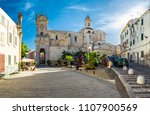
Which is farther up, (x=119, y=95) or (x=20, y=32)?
(x=20, y=32)

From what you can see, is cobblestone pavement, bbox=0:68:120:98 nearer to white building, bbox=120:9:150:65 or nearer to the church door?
white building, bbox=120:9:150:65

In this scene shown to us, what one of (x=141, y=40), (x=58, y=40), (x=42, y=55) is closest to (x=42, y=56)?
(x=42, y=55)

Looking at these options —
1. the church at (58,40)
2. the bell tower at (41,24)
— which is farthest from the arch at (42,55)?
the bell tower at (41,24)

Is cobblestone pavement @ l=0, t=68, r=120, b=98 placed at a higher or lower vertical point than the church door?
lower

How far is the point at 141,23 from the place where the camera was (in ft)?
78.2

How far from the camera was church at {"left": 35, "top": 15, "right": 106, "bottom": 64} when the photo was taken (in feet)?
151

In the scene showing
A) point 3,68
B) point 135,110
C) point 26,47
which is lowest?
point 135,110

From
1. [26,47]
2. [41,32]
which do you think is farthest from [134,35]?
[41,32]

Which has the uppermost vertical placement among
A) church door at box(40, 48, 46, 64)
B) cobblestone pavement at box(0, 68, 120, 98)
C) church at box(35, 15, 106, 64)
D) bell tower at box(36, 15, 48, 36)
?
bell tower at box(36, 15, 48, 36)

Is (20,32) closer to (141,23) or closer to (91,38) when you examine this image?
(141,23)

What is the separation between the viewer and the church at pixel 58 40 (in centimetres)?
4603

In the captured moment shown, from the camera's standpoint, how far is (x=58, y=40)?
51.0m

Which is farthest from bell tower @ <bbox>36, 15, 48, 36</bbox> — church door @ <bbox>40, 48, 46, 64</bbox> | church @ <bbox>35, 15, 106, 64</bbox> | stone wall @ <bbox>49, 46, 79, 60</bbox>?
stone wall @ <bbox>49, 46, 79, 60</bbox>

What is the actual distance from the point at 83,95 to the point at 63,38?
44.9m
